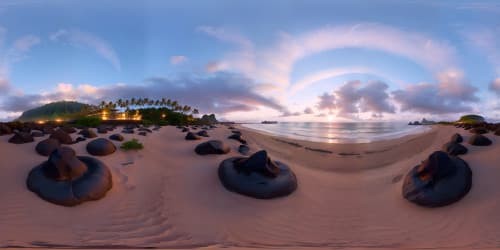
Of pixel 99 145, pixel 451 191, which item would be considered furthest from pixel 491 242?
pixel 99 145

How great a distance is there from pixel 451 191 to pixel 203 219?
7188 millimetres

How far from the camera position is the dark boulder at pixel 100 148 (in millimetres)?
12305

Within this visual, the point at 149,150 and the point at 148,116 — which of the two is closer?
the point at 149,150

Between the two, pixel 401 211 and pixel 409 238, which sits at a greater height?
pixel 401 211

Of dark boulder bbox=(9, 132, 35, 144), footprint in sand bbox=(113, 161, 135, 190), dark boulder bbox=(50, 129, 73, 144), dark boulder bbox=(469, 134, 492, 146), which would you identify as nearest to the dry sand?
footprint in sand bbox=(113, 161, 135, 190)

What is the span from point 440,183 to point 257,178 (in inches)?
216

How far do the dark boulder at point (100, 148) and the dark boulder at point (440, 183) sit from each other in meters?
13.1

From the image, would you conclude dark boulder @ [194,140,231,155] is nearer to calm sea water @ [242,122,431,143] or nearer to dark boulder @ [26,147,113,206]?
dark boulder @ [26,147,113,206]

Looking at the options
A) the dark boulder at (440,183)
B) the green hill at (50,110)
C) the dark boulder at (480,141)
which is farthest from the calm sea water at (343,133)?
the green hill at (50,110)

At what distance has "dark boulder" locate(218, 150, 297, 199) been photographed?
7855 millimetres

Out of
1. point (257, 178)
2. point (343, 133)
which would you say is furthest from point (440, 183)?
point (343, 133)

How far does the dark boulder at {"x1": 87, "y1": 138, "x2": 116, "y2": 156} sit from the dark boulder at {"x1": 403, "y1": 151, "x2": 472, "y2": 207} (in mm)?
13144

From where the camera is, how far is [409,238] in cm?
600

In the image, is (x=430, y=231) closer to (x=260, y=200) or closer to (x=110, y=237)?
(x=260, y=200)
